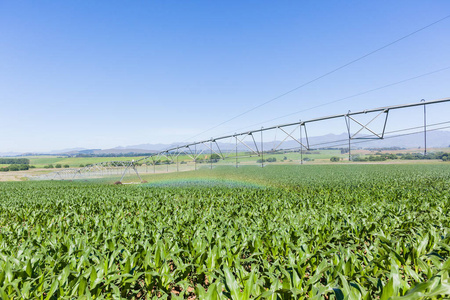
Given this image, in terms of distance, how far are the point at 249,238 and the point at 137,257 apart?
8.12ft

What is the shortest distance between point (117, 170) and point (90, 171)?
775 cm

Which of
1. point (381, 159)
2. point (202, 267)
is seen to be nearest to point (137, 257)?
point (202, 267)

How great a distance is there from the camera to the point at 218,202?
12883 millimetres

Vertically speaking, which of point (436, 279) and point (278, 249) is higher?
point (436, 279)

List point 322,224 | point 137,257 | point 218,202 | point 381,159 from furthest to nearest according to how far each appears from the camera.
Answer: point 381,159
point 218,202
point 322,224
point 137,257

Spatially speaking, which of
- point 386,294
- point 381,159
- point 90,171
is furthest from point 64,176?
point 381,159

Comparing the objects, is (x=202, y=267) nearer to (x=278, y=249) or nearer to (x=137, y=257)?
(x=137, y=257)

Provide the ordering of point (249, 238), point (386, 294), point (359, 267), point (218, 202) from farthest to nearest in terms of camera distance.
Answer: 1. point (218, 202)
2. point (249, 238)
3. point (359, 267)
4. point (386, 294)

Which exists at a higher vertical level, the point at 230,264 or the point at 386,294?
the point at 386,294

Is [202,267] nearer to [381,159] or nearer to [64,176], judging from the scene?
[64,176]

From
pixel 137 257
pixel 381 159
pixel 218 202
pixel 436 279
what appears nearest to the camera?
pixel 436 279

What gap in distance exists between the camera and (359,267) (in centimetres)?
396

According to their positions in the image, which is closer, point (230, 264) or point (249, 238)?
point (230, 264)

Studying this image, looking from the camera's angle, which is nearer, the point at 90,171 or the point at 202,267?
the point at 202,267
